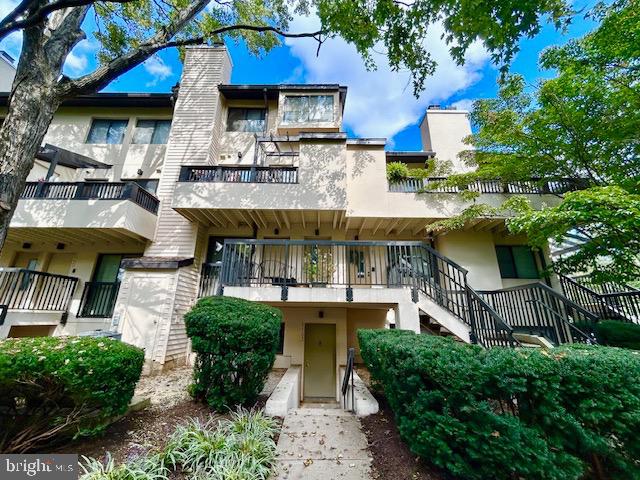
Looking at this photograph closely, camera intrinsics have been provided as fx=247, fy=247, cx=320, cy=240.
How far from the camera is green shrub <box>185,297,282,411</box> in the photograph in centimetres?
404

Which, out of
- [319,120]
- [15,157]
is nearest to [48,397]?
[15,157]

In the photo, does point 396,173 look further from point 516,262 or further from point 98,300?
point 98,300

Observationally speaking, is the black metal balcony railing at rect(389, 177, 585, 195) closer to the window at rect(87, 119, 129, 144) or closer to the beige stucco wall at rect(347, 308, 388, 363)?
the beige stucco wall at rect(347, 308, 388, 363)

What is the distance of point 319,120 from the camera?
10.7m

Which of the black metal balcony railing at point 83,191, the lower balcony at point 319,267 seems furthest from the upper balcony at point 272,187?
the black metal balcony railing at point 83,191

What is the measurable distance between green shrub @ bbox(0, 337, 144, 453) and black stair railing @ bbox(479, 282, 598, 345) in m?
9.01

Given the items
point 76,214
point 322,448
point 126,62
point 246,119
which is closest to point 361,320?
point 322,448

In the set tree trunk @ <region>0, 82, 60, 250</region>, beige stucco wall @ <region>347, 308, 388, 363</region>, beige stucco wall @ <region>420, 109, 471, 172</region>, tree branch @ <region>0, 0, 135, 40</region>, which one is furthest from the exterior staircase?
tree branch @ <region>0, 0, 135, 40</region>

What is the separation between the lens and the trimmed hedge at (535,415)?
2162mm

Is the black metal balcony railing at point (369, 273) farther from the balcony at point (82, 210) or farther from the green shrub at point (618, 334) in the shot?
the balcony at point (82, 210)

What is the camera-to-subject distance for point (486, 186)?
31.1ft

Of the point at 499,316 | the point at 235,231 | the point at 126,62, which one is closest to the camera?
the point at 126,62

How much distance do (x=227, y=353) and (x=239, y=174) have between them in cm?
658

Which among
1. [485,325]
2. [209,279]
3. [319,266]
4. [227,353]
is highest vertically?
[319,266]
